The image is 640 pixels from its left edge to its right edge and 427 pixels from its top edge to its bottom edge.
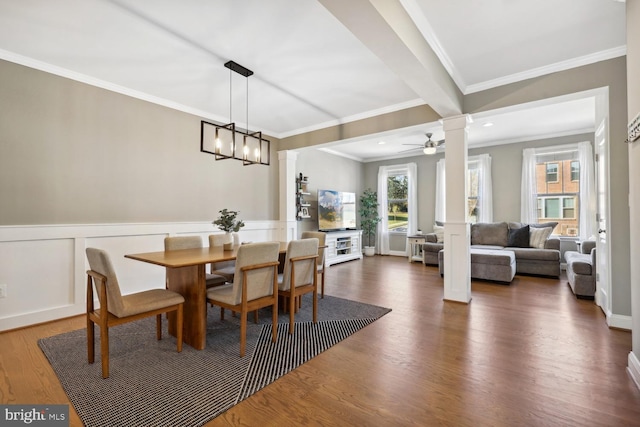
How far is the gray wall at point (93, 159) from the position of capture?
2.91m

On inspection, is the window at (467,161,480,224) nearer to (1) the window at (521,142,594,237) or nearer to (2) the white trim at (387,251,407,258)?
(1) the window at (521,142,594,237)

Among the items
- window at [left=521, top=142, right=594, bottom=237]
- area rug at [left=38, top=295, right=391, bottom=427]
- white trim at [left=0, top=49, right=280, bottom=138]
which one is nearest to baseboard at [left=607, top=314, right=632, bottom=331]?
area rug at [left=38, top=295, right=391, bottom=427]

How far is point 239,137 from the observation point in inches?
194

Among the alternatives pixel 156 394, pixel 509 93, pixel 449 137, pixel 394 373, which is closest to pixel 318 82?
pixel 449 137

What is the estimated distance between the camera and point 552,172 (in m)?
6.04

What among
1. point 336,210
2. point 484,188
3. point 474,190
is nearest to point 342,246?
point 336,210

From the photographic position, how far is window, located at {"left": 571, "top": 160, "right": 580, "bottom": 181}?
578 cm

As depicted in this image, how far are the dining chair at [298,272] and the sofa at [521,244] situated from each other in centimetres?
320

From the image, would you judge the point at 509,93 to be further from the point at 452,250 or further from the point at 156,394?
the point at 156,394

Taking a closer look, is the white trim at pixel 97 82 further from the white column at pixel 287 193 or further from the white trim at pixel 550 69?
the white trim at pixel 550 69

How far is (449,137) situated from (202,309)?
3.46m

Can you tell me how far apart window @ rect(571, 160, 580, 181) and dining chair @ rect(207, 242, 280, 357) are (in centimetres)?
644

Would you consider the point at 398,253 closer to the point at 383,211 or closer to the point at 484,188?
the point at 383,211

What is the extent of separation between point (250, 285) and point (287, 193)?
3.33 meters
